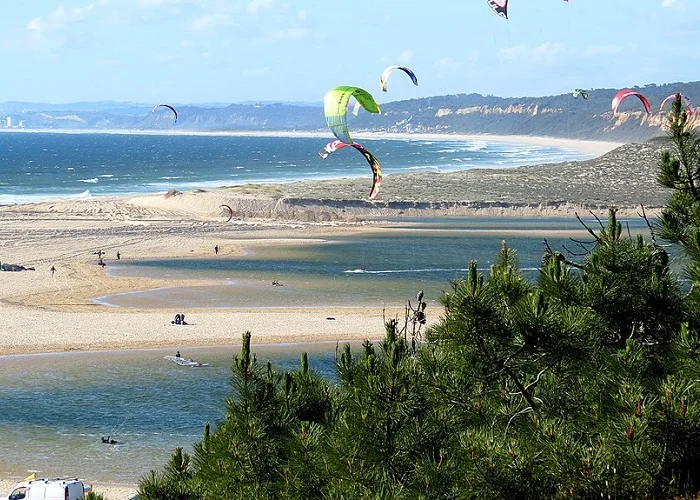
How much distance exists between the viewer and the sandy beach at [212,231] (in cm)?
2416

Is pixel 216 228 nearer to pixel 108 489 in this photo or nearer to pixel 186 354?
pixel 186 354

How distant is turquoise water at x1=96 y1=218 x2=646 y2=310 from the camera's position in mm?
28750

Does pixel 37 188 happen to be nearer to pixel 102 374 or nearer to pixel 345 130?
pixel 102 374

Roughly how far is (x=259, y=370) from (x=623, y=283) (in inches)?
86.6

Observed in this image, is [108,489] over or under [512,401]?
under

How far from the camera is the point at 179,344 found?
23141 millimetres

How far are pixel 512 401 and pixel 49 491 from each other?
314 inches

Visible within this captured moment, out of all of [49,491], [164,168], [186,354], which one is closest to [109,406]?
[186,354]

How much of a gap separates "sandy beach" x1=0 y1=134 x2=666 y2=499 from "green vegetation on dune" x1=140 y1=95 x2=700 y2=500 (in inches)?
311

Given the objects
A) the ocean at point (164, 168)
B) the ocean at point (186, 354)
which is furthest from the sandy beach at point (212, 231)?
the ocean at point (164, 168)

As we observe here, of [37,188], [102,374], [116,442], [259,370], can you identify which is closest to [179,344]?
[102,374]

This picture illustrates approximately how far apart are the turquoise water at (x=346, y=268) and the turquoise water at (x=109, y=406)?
19.7ft

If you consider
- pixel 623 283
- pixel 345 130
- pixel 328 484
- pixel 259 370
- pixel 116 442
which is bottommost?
pixel 116 442

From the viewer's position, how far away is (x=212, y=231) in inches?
1796
